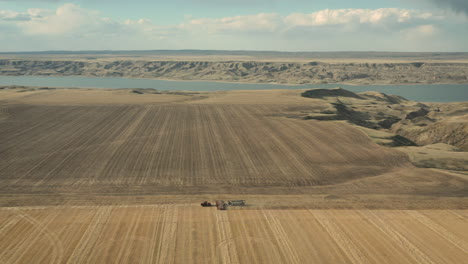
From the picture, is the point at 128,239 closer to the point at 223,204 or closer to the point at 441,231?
the point at 223,204

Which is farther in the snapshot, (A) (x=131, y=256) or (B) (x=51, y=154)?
(B) (x=51, y=154)

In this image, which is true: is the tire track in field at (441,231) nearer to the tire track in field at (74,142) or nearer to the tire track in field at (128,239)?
the tire track in field at (128,239)

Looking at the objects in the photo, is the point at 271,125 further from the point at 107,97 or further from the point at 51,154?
the point at 107,97

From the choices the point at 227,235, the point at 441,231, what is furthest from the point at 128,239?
the point at 441,231

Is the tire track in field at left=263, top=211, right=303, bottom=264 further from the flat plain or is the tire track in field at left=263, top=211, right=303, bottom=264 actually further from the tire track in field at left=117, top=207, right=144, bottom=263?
the tire track in field at left=117, top=207, right=144, bottom=263

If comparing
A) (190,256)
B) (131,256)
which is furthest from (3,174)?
(190,256)

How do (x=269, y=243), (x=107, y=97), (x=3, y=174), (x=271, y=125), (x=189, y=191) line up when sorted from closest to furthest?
(x=269, y=243) → (x=189, y=191) → (x=3, y=174) → (x=271, y=125) → (x=107, y=97)
